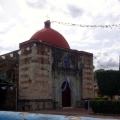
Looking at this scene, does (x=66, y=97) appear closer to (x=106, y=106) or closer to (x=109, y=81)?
(x=109, y=81)

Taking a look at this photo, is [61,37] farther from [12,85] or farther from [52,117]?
[52,117]

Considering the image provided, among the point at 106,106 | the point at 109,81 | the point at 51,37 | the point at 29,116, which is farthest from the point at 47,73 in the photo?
the point at 29,116

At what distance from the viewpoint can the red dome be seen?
23.2 m

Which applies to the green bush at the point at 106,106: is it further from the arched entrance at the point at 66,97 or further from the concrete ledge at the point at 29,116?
the concrete ledge at the point at 29,116

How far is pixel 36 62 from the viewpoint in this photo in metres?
20.0

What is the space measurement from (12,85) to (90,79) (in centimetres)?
927

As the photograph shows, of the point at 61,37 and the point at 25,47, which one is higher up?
the point at 61,37

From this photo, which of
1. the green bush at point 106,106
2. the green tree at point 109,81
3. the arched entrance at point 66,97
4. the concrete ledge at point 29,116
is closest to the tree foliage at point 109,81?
the green tree at point 109,81

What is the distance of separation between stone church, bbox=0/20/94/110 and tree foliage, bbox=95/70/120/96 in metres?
1.27

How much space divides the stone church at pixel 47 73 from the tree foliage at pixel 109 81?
127 centimetres

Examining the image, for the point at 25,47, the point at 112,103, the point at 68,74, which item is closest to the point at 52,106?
the point at 68,74

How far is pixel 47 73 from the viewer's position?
68.4 ft

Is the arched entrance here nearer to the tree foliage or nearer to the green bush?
the tree foliage

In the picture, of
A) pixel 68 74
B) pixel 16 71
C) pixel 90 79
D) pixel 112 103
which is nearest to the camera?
pixel 112 103
